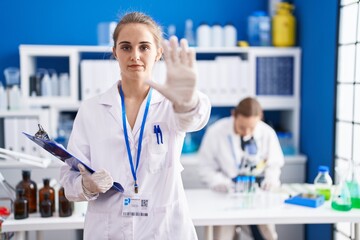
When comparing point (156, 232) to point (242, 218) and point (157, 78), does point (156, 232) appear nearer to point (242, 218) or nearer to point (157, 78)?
point (242, 218)

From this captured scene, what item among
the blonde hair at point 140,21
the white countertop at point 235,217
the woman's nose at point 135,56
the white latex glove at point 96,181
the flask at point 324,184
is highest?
the blonde hair at point 140,21

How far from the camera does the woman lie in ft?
4.59

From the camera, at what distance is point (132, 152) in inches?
55.9

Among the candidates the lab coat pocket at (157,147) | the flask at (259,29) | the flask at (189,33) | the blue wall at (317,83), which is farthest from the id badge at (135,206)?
the flask at (259,29)

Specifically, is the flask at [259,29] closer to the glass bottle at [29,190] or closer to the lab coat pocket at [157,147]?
the glass bottle at [29,190]

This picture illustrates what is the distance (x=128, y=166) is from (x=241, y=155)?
1665 millimetres

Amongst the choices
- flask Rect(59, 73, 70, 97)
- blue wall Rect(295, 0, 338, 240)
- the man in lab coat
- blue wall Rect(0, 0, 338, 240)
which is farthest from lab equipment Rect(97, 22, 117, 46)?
blue wall Rect(295, 0, 338, 240)

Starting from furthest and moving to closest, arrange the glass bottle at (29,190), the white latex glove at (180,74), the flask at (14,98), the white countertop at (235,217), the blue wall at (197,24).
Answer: the flask at (14,98) → the blue wall at (197,24) → the glass bottle at (29,190) → the white countertop at (235,217) → the white latex glove at (180,74)

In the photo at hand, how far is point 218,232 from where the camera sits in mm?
2734

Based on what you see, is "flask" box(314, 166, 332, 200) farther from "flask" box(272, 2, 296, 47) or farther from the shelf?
"flask" box(272, 2, 296, 47)

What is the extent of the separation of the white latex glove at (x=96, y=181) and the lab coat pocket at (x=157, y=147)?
14 cm

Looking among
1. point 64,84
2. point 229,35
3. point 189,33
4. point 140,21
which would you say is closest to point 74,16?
→ point 64,84

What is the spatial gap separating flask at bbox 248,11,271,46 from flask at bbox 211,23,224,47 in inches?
11.7

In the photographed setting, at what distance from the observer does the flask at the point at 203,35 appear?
3848mm
